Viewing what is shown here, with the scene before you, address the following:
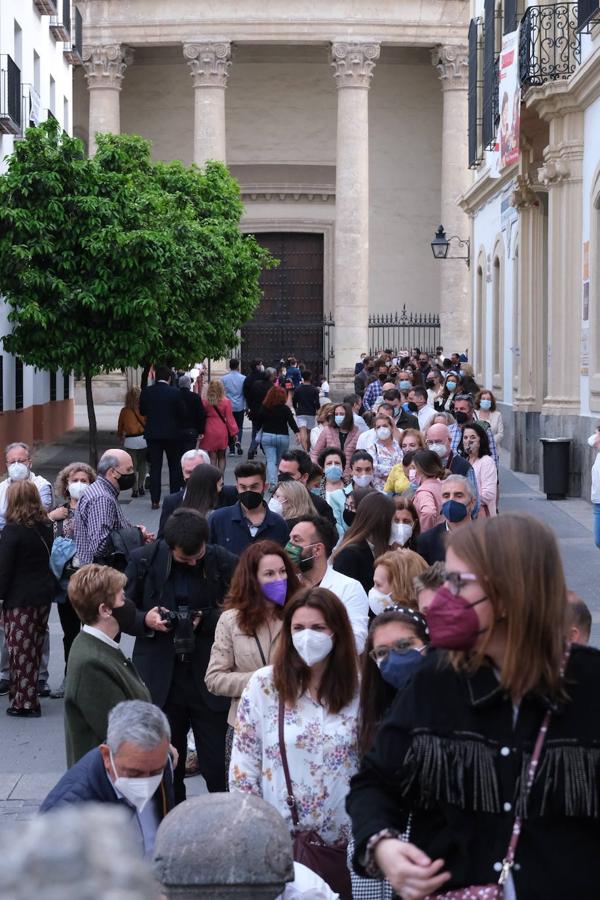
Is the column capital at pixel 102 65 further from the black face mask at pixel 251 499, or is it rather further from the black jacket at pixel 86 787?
the black jacket at pixel 86 787

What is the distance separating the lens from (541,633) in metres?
2.92

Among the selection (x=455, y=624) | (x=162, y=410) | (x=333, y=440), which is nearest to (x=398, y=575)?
(x=455, y=624)

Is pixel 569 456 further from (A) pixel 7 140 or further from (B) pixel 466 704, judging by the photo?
(B) pixel 466 704

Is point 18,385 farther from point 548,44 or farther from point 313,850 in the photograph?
point 313,850

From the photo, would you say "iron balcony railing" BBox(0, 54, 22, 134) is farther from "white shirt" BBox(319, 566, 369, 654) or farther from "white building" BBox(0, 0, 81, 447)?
"white shirt" BBox(319, 566, 369, 654)

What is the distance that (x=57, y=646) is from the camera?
41.3 ft

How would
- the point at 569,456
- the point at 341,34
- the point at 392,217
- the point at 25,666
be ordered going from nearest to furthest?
1. the point at 25,666
2. the point at 569,456
3. the point at 341,34
4. the point at 392,217

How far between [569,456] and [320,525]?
13762 mm

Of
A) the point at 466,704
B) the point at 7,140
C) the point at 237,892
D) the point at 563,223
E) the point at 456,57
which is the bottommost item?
the point at 237,892

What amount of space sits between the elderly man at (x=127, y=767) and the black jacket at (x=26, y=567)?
217 inches

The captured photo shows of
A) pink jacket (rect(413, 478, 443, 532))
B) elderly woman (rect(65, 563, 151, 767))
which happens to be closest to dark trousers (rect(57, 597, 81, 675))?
pink jacket (rect(413, 478, 443, 532))

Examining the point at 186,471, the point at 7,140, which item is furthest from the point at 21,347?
the point at 186,471

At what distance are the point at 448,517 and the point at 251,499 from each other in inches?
44.0

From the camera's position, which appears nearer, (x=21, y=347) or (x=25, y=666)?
(x=25, y=666)
